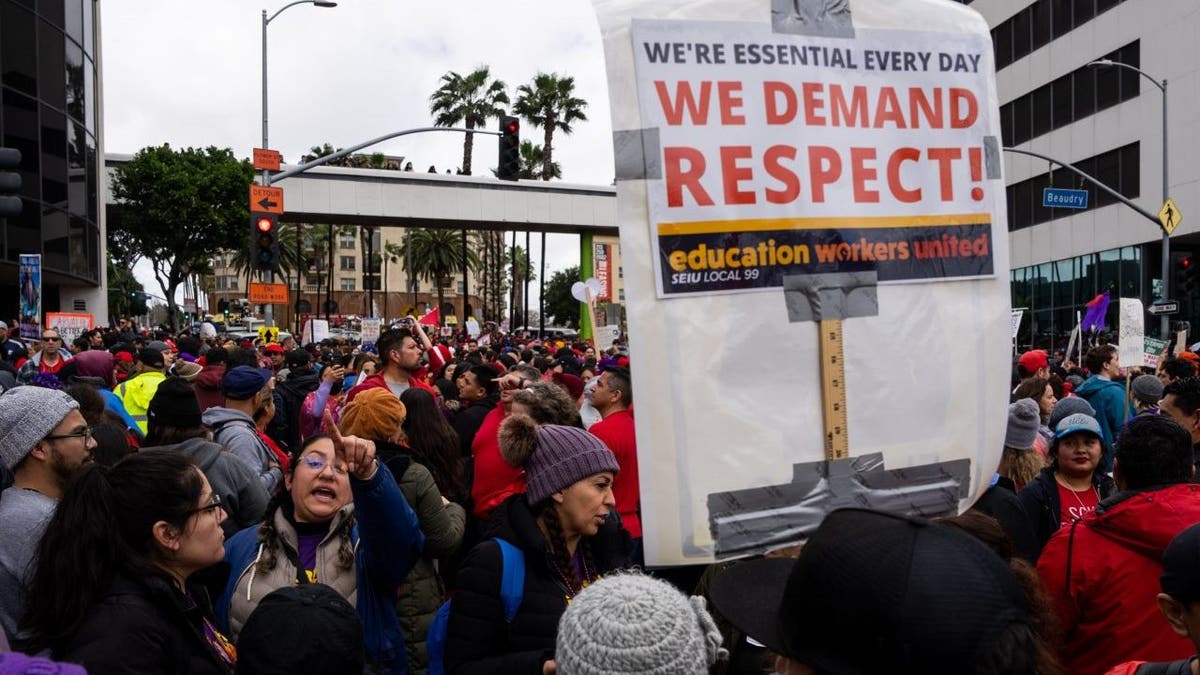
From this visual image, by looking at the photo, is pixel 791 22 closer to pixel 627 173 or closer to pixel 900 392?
pixel 627 173

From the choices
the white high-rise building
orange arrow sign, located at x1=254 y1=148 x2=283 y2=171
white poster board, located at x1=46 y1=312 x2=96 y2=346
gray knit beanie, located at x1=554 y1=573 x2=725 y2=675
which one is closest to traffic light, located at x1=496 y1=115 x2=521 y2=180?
orange arrow sign, located at x1=254 y1=148 x2=283 y2=171

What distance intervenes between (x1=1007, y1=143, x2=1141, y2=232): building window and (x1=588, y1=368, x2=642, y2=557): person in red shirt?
32310mm

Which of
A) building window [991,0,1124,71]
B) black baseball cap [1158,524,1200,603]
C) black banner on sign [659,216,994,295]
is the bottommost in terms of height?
black baseball cap [1158,524,1200,603]

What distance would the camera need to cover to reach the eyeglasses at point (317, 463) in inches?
156

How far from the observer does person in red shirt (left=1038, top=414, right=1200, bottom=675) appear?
343cm

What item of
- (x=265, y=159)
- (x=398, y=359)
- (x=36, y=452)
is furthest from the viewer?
(x=265, y=159)

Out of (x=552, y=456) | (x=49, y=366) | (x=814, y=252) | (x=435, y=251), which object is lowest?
(x=552, y=456)

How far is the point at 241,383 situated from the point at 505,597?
3.68 m

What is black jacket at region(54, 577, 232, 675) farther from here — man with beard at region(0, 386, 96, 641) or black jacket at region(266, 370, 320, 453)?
black jacket at region(266, 370, 320, 453)

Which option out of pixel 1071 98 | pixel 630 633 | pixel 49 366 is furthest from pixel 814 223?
pixel 1071 98

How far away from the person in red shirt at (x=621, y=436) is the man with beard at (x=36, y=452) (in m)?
2.44

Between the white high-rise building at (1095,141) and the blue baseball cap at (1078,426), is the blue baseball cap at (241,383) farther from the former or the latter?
the white high-rise building at (1095,141)

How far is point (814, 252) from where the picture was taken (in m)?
2.45

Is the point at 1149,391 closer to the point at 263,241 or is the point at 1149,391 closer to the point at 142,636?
the point at 142,636
